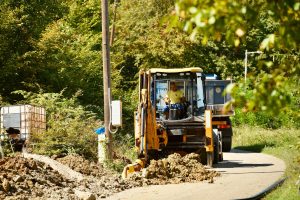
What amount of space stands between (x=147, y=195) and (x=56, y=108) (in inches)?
391

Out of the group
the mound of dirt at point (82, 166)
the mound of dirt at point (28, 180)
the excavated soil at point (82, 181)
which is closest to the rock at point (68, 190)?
the excavated soil at point (82, 181)

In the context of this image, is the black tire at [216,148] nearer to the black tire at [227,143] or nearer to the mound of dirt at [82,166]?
the mound of dirt at [82,166]

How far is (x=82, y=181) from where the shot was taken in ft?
51.9

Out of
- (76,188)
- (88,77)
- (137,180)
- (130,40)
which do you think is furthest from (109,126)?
(130,40)

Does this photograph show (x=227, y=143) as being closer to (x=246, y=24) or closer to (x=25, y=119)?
(x=25, y=119)

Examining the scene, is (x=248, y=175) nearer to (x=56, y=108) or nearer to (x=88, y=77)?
(x=56, y=108)

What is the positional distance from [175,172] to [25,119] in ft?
20.8

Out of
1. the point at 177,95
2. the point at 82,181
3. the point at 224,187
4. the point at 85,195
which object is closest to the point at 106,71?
the point at 177,95

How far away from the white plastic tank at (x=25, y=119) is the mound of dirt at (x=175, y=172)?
5448 millimetres

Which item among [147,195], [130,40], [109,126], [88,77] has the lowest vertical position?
[147,195]

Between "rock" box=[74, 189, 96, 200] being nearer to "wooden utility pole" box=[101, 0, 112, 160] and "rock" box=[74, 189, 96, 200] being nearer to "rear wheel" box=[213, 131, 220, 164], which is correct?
"wooden utility pole" box=[101, 0, 112, 160]

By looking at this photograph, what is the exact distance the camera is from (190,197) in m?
13.8

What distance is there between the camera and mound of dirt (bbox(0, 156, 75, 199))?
534 inches

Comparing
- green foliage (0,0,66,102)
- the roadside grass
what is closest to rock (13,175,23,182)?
the roadside grass
